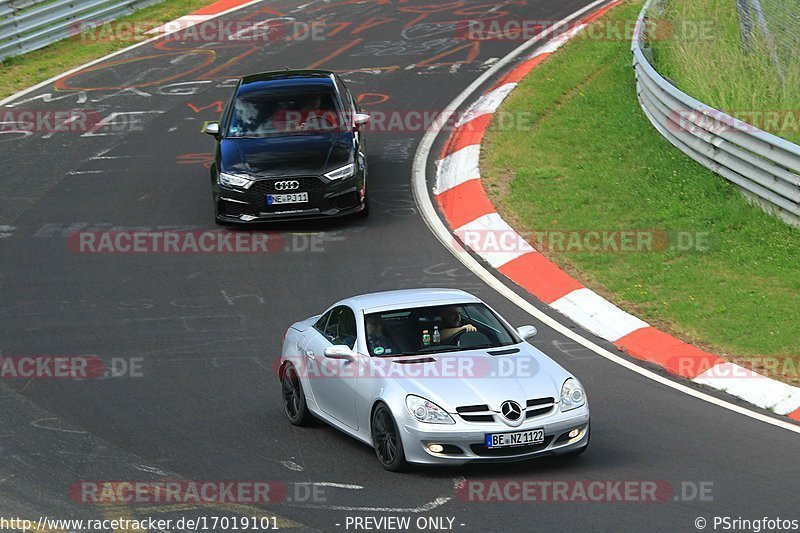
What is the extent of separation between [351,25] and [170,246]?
12.3m

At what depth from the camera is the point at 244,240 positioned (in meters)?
15.8

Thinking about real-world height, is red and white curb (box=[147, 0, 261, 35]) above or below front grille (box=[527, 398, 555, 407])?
below

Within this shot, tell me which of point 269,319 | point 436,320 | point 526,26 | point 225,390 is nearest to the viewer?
point 436,320

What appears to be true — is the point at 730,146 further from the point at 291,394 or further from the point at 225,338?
the point at 291,394

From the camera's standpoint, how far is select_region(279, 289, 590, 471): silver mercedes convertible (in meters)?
8.61

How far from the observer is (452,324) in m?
9.88

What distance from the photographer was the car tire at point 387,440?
8.73 metres

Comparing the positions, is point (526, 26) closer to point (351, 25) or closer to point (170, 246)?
point (351, 25)

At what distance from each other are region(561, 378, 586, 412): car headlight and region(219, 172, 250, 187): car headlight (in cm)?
755

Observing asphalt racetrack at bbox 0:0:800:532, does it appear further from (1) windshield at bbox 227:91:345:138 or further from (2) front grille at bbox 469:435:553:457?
(1) windshield at bbox 227:91:345:138

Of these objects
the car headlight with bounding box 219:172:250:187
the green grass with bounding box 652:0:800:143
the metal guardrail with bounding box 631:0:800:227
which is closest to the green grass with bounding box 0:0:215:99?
the car headlight with bounding box 219:172:250:187

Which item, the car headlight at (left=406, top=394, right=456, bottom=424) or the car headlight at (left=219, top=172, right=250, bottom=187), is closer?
the car headlight at (left=406, top=394, right=456, bottom=424)

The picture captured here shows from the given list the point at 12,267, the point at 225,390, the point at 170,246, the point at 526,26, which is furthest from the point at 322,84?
the point at 526,26

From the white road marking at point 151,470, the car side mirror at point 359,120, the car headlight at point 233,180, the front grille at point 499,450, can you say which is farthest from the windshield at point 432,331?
the car side mirror at point 359,120
